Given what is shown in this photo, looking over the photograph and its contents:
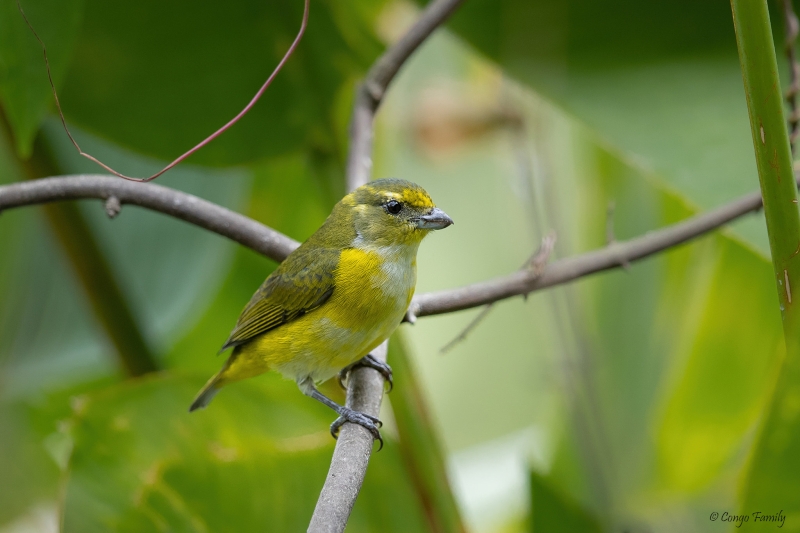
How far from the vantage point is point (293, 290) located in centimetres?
205

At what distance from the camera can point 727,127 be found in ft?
6.69

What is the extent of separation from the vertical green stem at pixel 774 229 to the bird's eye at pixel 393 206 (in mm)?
1158

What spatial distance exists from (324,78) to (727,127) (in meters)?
1.22

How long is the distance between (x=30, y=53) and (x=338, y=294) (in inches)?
35.5

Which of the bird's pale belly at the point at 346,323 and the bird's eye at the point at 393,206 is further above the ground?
the bird's eye at the point at 393,206

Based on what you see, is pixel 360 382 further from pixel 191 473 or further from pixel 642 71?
pixel 642 71

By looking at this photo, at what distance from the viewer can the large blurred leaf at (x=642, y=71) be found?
6.57 ft

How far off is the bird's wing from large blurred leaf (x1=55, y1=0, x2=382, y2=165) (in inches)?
20.1

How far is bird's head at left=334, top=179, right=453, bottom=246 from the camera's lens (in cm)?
205

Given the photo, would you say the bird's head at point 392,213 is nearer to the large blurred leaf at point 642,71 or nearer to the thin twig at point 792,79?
the large blurred leaf at point 642,71

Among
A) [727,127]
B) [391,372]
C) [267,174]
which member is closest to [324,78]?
[267,174]

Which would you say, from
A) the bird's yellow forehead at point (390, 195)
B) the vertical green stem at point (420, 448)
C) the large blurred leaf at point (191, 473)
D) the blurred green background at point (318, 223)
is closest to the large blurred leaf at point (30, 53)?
the blurred green background at point (318, 223)

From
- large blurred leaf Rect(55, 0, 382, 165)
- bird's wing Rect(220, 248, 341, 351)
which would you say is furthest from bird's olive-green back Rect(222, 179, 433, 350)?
large blurred leaf Rect(55, 0, 382, 165)

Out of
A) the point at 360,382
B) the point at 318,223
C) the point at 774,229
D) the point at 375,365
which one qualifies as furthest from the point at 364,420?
the point at 318,223
